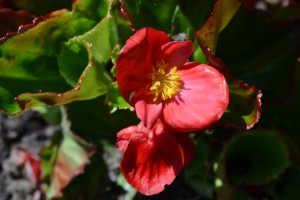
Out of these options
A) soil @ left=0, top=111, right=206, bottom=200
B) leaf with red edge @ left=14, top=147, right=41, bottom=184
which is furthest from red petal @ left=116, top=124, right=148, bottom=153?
leaf with red edge @ left=14, top=147, right=41, bottom=184

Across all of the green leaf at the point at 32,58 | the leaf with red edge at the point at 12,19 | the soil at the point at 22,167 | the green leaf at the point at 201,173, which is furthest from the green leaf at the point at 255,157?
the leaf with red edge at the point at 12,19

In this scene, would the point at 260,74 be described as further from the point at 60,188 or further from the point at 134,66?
the point at 60,188

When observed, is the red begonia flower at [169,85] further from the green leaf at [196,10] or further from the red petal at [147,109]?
the green leaf at [196,10]

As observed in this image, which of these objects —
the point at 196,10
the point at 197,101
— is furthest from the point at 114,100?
the point at 196,10

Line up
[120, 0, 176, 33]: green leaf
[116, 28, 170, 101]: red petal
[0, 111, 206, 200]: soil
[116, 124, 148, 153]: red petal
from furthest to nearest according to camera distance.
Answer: [0, 111, 206, 200]: soil, [120, 0, 176, 33]: green leaf, [116, 124, 148, 153]: red petal, [116, 28, 170, 101]: red petal

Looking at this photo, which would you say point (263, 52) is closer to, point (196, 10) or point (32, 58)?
point (196, 10)

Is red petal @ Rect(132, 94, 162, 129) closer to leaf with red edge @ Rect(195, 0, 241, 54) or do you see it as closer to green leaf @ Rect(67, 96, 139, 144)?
leaf with red edge @ Rect(195, 0, 241, 54)

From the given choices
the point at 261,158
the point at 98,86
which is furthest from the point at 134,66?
the point at 261,158
